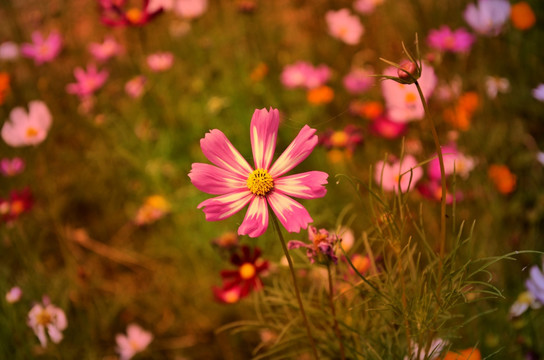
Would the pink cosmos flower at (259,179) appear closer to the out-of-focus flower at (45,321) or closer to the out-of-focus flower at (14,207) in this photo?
the out-of-focus flower at (45,321)

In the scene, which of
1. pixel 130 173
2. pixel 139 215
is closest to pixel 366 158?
pixel 139 215

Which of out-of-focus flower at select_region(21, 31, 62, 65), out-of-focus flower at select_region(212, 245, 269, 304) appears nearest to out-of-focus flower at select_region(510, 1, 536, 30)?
out-of-focus flower at select_region(212, 245, 269, 304)

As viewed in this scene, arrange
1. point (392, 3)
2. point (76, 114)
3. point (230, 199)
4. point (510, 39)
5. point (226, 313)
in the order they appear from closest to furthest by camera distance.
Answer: point (230, 199)
point (226, 313)
point (510, 39)
point (392, 3)
point (76, 114)

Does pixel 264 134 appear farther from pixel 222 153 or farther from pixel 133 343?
pixel 133 343

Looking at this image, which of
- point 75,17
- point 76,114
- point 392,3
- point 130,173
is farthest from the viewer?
point 75,17

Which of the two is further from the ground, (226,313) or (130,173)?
(130,173)

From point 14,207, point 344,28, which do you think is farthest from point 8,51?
point 344,28

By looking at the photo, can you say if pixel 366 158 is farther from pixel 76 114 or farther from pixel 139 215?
pixel 76 114
